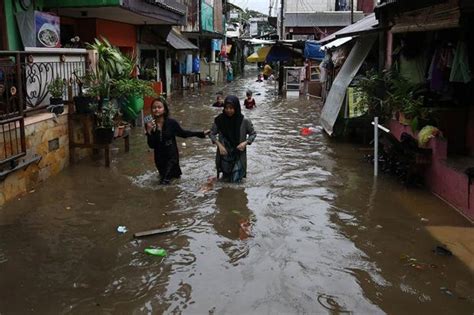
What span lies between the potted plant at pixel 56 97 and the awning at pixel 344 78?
6.28 meters

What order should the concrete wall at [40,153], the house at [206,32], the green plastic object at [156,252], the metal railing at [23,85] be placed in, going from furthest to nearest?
the house at [206,32] → the concrete wall at [40,153] → the metal railing at [23,85] → the green plastic object at [156,252]

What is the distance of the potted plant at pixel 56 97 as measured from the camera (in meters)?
8.54

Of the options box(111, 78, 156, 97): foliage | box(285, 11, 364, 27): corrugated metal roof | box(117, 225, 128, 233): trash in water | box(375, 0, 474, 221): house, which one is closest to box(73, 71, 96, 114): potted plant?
box(111, 78, 156, 97): foliage

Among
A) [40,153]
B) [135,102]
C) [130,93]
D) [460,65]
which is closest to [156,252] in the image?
[40,153]

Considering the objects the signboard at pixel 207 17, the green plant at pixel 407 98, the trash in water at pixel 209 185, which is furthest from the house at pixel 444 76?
the signboard at pixel 207 17

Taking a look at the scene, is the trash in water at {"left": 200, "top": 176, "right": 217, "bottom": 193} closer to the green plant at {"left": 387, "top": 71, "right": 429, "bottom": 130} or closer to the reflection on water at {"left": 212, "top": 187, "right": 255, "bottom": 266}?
the reflection on water at {"left": 212, "top": 187, "right": 255, "bottom": 266}

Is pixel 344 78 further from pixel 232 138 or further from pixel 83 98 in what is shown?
pixel 83 98

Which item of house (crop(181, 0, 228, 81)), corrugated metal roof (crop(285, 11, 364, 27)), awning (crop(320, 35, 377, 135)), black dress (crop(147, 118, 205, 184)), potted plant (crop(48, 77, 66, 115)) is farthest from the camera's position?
corrugated metal roof (crop(285, 11, 364, 27))

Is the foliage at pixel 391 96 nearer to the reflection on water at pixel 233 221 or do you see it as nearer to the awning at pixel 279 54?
the reflection on water at pixel 233 221

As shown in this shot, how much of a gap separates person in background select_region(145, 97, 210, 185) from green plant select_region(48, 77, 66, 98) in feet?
5.79

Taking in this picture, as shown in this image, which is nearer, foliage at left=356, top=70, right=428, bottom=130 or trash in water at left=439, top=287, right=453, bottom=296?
trash in water at left=439, top=287, right=453, bottom=296

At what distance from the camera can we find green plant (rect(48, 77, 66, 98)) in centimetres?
861

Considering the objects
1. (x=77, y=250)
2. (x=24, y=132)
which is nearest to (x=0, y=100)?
(x=24, y=132)

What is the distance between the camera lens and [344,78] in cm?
1233
